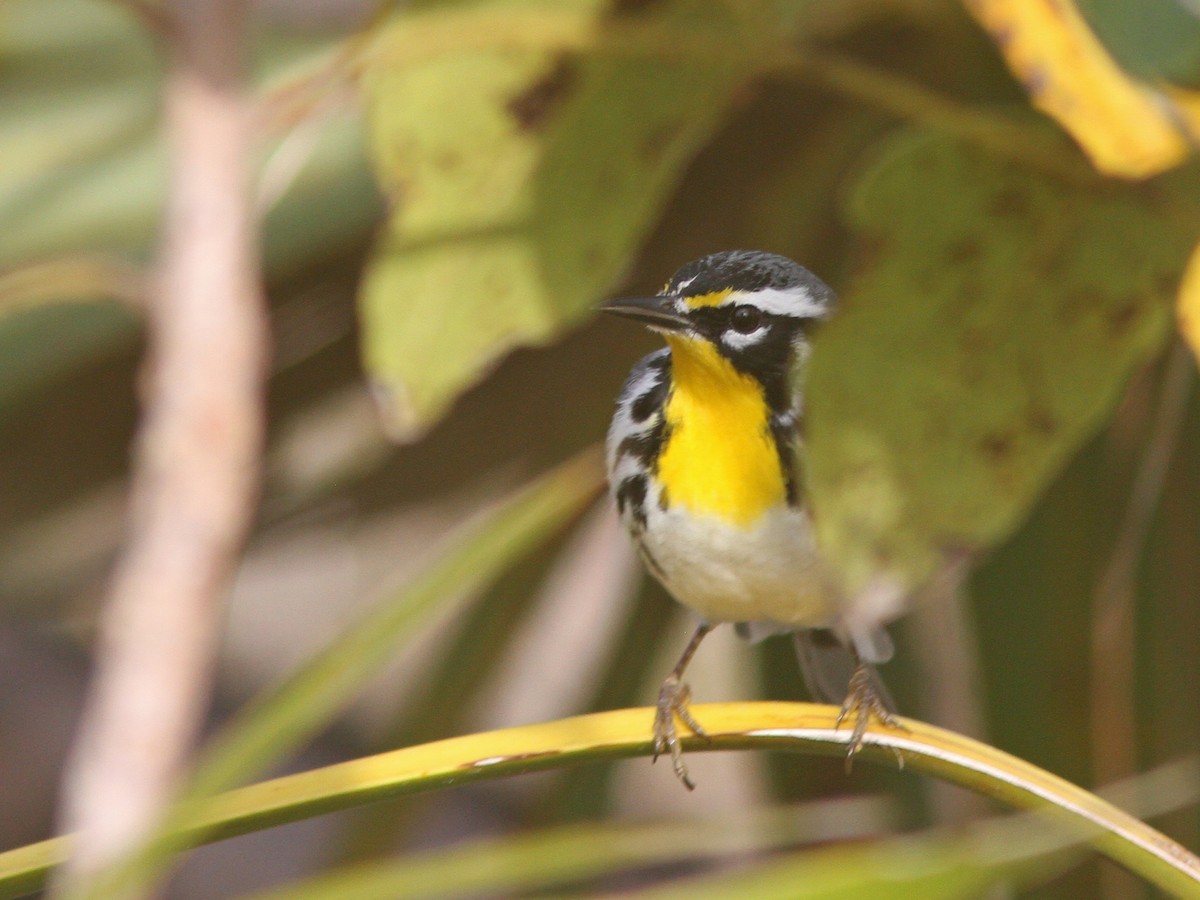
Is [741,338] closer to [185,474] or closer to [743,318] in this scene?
[743,318]

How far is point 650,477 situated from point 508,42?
32 cm

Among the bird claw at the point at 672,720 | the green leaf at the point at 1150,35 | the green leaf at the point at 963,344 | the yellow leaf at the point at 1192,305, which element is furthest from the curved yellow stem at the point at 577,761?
the green leaf at the point at 1150,35

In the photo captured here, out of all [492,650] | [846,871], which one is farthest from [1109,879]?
[846,871]

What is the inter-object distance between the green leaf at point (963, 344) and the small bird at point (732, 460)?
1.0 inches

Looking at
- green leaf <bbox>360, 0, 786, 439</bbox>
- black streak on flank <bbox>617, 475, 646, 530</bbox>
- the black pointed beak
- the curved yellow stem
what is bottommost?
the curved yellow stem

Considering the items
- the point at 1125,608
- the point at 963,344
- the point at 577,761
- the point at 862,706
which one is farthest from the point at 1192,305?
the point at 1125,608

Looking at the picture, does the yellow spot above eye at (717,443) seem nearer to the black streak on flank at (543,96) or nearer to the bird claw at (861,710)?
the bird claw at (861,710)

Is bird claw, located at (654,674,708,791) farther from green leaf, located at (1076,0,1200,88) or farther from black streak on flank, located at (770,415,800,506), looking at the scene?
green leaf, located at (1076,0,1200,88)

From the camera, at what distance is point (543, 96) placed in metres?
0.81

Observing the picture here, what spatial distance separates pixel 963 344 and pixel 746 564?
0.13 meters

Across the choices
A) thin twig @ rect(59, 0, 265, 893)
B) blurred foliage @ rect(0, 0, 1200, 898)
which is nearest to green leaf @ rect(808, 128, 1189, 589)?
blurred foliage @ rect(0, 0, 1200, 898)

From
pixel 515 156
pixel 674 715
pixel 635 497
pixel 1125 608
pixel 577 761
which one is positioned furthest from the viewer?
pixel 1125 608

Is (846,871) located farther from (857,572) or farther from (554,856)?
(857,572)

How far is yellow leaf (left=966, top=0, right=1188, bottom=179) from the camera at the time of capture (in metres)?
0.60
